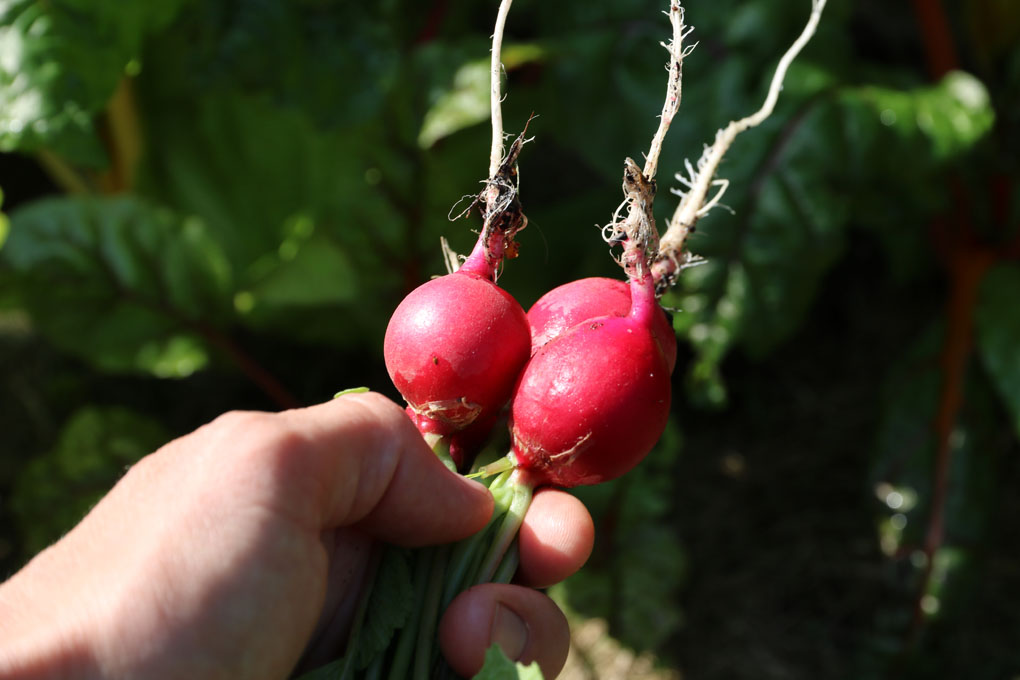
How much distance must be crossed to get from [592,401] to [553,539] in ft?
0.60

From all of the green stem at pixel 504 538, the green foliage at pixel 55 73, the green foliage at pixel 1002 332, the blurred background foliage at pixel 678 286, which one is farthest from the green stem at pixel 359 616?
the green foliage at pixel 1002 332

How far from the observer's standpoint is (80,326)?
2.14 m

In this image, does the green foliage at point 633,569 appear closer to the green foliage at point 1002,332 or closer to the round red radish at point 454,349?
the green foliage at point 1002,332

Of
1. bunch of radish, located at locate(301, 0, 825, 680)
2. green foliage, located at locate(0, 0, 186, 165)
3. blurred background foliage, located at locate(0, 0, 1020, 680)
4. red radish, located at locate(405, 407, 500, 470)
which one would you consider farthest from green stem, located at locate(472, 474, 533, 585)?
green foliage, located at locate(0, 0, 186, 165)

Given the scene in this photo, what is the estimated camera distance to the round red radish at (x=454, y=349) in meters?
1.00

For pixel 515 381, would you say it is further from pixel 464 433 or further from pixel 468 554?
pixel 468 554

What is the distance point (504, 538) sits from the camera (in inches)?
40.0

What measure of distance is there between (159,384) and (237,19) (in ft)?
4.30

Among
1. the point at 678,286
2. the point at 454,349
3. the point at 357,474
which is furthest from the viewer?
the point at 678,286

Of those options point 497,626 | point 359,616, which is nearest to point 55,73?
point 359,616

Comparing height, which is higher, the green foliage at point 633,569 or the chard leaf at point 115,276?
the chard leaf at point 115,276

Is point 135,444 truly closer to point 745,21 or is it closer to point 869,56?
point 745,21

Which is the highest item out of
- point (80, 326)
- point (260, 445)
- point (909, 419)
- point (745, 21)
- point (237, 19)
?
point (237, 19)

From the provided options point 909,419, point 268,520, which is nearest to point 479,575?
point 268,520
